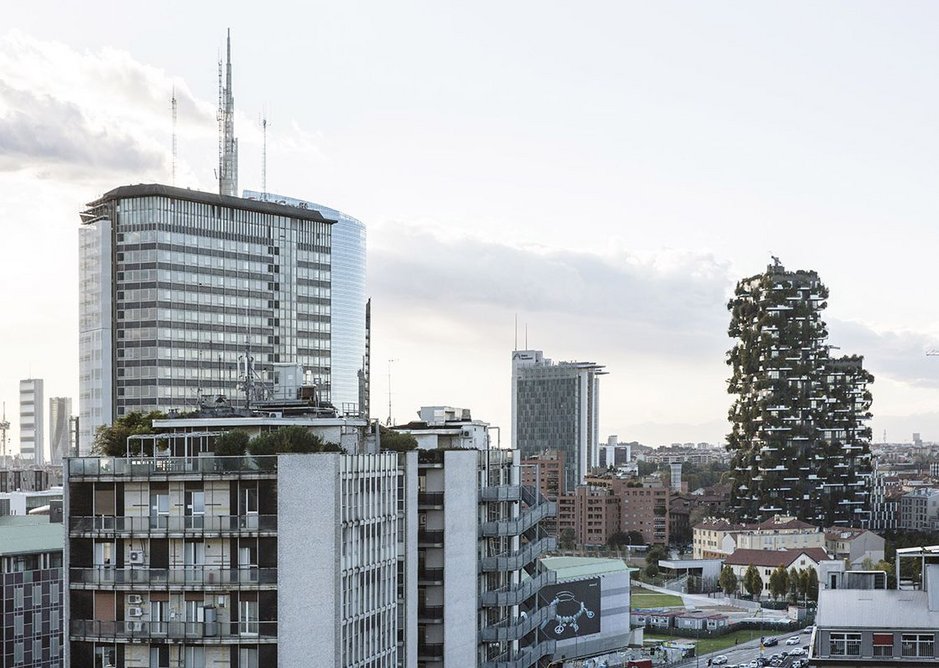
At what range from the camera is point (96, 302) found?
583ft

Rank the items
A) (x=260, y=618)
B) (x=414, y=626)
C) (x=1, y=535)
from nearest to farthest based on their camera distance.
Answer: (x=260, y=618) < (x=414, y=626) < (x=1, y=535)

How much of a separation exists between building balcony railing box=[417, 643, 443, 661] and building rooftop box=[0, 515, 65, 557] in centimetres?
2033

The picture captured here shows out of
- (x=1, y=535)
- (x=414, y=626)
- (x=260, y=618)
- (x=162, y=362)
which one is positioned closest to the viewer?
(x=260, y=618)

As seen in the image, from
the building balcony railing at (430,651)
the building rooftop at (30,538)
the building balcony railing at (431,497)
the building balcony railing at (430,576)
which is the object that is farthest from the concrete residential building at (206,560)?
the building rooftop at (30,538)

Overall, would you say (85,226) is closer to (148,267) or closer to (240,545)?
(148,267)

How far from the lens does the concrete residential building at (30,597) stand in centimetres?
7738

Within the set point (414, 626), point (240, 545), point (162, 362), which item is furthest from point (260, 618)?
point (162, 362)

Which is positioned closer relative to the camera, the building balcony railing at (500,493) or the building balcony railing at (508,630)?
the building balcony railing at (508,630)

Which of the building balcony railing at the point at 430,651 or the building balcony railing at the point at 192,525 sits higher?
the building balcony railing at the point at 192,525

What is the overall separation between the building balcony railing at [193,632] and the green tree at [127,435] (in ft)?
28.2

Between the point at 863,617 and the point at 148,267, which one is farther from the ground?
the point at 148,267

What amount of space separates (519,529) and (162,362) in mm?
→ 101983

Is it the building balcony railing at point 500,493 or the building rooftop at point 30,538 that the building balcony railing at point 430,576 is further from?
the building rooftop at point 30,538

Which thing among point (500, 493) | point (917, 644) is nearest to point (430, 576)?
point (500, 493)
